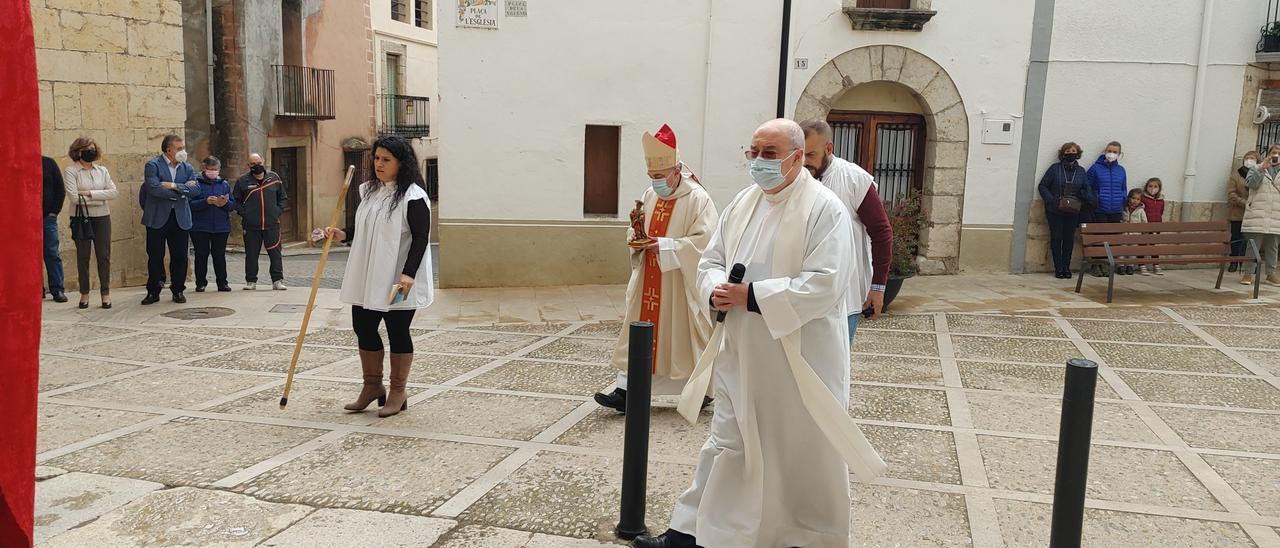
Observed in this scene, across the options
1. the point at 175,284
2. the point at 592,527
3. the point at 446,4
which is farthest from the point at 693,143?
the point at 592,527

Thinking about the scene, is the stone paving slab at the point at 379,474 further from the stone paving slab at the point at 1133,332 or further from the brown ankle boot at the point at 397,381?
the stone paving slab at the point at 1133,332

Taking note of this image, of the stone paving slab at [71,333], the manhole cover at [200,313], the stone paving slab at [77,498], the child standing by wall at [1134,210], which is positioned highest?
the child standing by wall at [1134,210]

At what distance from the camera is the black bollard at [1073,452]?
9.57 ft

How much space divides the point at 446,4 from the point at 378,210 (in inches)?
232

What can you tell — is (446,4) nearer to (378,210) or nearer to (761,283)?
(378,210)

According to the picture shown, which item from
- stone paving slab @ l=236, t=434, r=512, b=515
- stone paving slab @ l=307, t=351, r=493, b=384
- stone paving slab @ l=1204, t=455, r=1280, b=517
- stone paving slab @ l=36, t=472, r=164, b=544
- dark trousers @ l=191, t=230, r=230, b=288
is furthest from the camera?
dark trousers @ l=191, t=230, r=230, b=288

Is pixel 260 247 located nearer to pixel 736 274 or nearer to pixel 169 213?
pixel 169 213

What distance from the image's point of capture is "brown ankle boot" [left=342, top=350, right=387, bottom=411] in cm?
562

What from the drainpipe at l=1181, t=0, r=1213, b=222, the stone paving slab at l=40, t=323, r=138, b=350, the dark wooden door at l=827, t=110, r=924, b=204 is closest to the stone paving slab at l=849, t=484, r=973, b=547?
the stone paving slab at l=40, t=323, r=138, b=350

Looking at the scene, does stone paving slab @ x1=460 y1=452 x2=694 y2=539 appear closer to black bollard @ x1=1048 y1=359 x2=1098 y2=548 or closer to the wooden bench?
black bollard @ x1=1048 y1=359 x2=1098 y2=548

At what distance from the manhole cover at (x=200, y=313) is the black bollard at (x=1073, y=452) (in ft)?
25.8

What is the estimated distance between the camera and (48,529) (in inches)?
152

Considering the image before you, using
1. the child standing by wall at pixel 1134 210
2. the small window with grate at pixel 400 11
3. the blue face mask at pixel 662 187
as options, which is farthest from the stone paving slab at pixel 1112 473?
the small window with grate at pixel 400 11

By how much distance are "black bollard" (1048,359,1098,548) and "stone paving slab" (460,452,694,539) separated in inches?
63.1
